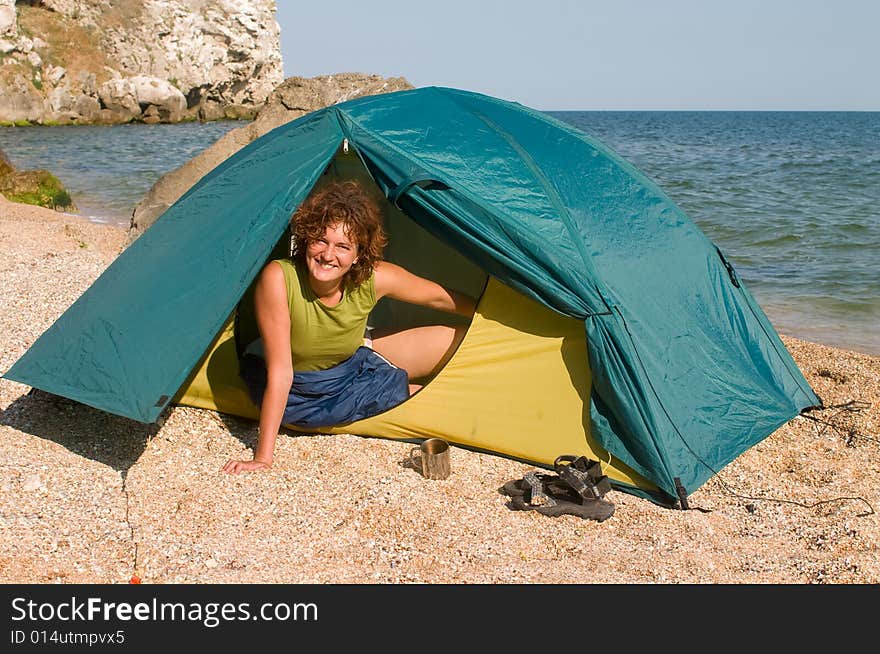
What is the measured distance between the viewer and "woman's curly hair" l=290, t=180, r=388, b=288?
4277 millimetres

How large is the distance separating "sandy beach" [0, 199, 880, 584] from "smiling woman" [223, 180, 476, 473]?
0.22 meters

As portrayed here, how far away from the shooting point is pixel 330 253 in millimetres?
4289

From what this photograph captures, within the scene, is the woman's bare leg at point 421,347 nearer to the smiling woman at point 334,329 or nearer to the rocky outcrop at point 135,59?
the smiling woman at point 334,329

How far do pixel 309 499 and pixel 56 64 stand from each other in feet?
161

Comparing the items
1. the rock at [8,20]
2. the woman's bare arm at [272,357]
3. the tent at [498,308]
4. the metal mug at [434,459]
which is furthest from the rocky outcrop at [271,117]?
the rock at [8,20]

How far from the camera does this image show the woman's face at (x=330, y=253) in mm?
4281

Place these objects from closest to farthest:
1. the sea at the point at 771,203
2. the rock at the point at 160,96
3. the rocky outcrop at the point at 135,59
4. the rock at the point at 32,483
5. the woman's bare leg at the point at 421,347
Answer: the rock at the point at 32,483 < the woman's bare leg at the point at 421,347 < the sea at the point at 771,203 < the rocky outcrop at the point at 135,59 < the rock at the point at 160,96

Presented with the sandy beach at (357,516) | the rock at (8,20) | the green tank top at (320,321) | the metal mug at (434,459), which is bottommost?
the sandy beach at (357,516)

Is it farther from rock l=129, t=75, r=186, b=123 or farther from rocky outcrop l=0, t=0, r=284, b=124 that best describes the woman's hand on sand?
rock l=129, t=75, r=186, b=123

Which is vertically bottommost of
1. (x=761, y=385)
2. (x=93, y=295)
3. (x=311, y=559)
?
(x=311, y=559)

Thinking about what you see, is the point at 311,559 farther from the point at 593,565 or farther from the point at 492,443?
the point at 492,443

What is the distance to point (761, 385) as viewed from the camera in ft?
17.0

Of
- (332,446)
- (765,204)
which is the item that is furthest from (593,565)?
(765,204)

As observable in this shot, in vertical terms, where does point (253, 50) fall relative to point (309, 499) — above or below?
above
